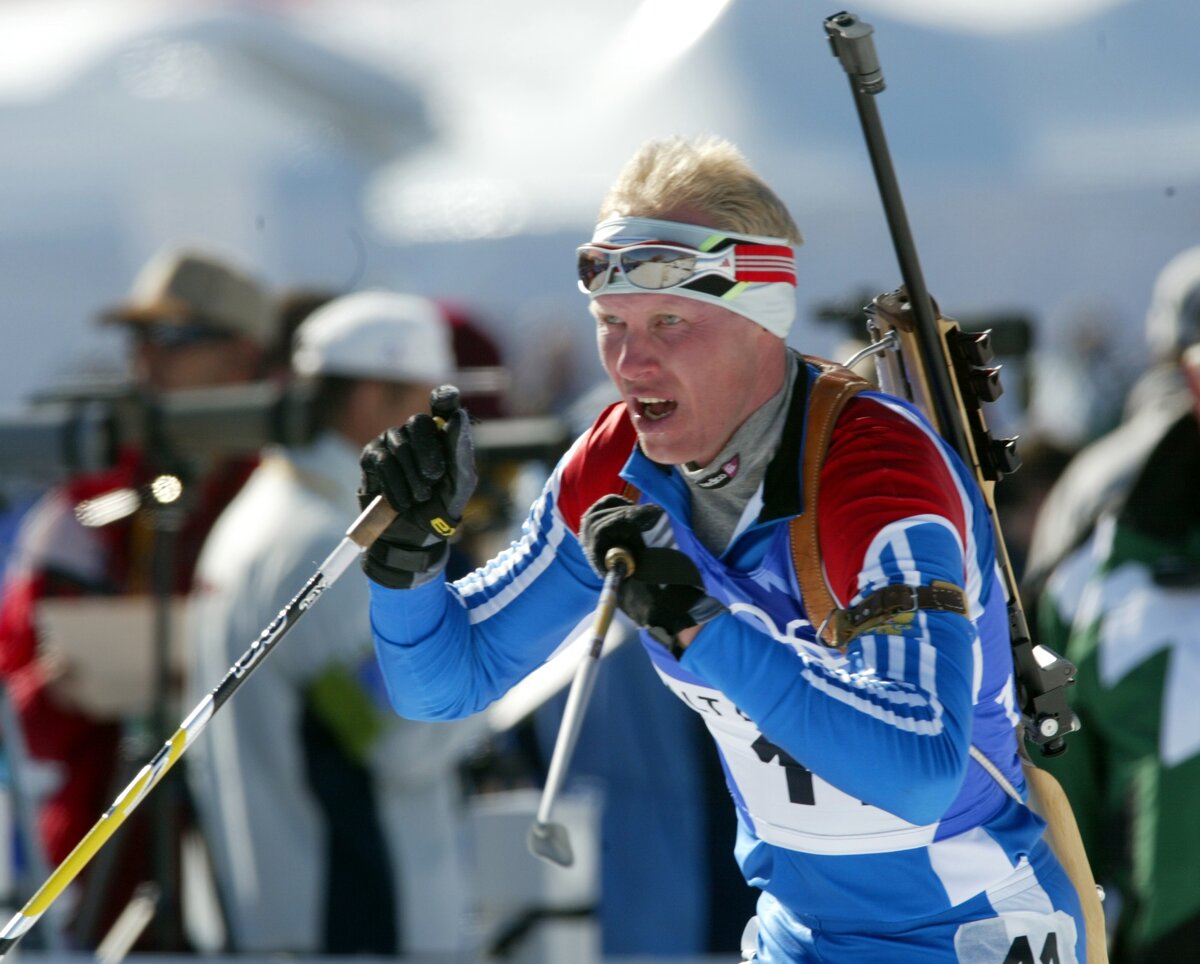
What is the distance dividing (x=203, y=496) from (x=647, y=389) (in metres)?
2.74

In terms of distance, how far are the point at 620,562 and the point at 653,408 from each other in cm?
28

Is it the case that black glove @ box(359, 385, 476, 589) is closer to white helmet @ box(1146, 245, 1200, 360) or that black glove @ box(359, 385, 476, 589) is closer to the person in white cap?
the person in white cap

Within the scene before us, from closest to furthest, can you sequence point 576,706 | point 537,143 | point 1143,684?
point 576,706
point 1143,684
point 537,143

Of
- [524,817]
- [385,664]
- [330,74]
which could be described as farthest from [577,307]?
[385,664]

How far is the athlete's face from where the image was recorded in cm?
199

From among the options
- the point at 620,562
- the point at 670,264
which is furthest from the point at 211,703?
the point at 670,264

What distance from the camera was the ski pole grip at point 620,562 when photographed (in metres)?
1.79

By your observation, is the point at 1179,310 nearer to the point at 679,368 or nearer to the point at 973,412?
the point at 973,412

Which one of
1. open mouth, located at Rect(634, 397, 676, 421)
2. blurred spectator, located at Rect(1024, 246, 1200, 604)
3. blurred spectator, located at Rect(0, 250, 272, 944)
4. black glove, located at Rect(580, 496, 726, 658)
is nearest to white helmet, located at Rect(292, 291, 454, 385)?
blurred spectator, located at Rect(0, 250, 272, 944)

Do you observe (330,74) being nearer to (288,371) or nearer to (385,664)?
(288,371)

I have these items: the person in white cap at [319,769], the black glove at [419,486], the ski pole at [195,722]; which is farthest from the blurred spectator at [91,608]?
the black glove at [419,486]

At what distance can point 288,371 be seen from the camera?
458 centimetres

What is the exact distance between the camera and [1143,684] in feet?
11.4

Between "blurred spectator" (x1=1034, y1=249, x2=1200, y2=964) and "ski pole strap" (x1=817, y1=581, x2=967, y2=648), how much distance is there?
184 centimetres
